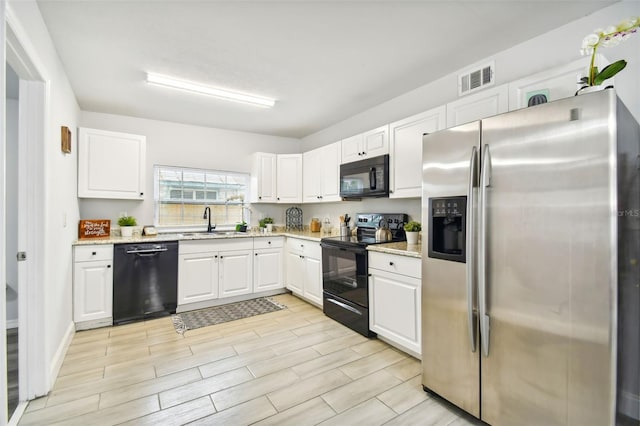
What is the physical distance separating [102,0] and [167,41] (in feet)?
1.51

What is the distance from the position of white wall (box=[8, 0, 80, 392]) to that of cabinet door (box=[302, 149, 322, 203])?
277 centimetres

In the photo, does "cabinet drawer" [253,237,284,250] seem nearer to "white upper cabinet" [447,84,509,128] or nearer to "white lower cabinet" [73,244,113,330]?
"white lower cabinet" [73,244,113,330]

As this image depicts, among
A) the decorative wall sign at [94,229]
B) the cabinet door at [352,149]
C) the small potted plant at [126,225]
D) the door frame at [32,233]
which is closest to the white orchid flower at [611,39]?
the cabinet door at [352,149]

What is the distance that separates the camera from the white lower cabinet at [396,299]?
241 centimetres

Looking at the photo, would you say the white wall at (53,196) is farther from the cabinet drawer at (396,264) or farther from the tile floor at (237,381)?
the cabinet drawer at (396,264)

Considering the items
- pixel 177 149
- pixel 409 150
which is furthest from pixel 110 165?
pixel 409 150

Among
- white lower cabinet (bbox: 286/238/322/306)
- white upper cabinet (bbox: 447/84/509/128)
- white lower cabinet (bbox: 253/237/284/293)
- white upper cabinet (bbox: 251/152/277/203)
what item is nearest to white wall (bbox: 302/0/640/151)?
white upper cabinet (bbox: 447/84/509/128)

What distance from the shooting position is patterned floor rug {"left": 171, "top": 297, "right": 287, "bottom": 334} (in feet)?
10.7

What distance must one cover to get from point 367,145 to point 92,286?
335cm

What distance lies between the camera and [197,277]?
12.1 ft

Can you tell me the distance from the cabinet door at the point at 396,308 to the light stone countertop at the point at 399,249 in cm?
21

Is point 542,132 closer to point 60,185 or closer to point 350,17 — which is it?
point 350,17

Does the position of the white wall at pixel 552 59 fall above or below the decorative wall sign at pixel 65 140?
above

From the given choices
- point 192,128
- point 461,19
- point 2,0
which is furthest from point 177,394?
point 192,128
